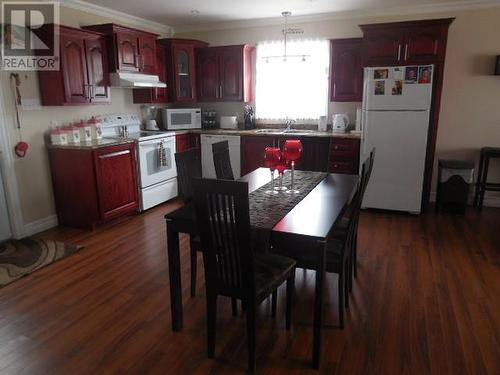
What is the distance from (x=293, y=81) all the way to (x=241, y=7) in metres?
1.26

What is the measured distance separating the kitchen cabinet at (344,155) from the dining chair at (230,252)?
9.09 feet

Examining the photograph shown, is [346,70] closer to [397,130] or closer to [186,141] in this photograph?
[397,130]

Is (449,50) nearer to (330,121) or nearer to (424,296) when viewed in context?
(330,121)

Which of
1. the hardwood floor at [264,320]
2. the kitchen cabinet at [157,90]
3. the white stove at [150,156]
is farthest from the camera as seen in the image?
the kitchen cabinet at [157,90]

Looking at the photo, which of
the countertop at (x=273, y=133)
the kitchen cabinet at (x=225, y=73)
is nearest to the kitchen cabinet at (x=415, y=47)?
the countertop at (x=273, y=133)

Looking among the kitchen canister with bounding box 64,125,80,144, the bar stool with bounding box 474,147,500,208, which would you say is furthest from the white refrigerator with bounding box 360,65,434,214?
the kitchen canister with bounding box 64,125,80,144

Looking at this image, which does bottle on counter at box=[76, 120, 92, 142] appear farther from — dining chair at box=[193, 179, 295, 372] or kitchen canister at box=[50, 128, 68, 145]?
dining chair at box=[193, 179, 295, 372]

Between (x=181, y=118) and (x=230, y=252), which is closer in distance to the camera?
(x=230, y=252)

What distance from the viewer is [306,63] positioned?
5.13 metres

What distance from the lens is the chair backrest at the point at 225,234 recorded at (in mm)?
1666

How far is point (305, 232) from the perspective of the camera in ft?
5.90

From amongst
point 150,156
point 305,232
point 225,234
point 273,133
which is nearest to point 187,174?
point 225,234

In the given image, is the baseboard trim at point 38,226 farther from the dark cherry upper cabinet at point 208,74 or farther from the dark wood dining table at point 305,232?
the dark cherry upper cabinet at point 208,74

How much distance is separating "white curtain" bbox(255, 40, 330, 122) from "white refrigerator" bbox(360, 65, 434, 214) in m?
1.03
